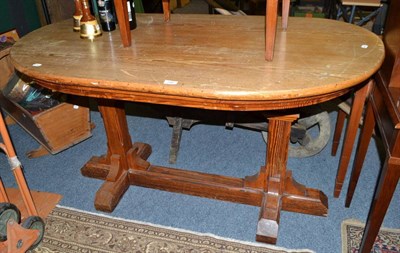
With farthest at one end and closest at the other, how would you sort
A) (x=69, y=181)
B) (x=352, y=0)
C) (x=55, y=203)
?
(x=352, y=0) → (x=69, y=181) → (x=55, y=203)

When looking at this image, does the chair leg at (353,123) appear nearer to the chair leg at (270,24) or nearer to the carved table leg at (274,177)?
the carved table leg at (274,177)

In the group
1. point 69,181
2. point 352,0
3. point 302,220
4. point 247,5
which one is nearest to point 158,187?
point 69,181

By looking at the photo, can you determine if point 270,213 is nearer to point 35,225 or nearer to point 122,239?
point 122,239

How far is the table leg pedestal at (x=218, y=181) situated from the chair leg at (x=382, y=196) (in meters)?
0.35

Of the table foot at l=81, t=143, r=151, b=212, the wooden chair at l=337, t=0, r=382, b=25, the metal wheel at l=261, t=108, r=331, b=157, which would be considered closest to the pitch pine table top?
the metal wheel at l=261, t=108, r=331, b=157

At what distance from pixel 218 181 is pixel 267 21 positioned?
91cm

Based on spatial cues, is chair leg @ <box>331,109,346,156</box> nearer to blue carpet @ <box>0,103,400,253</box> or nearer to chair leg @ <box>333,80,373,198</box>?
blue carpet @ <box>0,103,400,253</box>

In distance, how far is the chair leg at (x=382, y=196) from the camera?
118cm

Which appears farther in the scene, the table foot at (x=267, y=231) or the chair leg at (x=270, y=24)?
the table foot at (x=267, y=231)

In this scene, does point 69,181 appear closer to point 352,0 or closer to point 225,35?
point 225,35

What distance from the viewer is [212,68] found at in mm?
1193

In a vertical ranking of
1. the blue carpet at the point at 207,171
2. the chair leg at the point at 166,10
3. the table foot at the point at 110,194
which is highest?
the chair leg at the point at 166,10

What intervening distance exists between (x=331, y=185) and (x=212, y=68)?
111cm

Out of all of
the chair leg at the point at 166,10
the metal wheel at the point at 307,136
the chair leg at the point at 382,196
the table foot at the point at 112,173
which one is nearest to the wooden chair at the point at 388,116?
the chair leg at the point at 382,196
